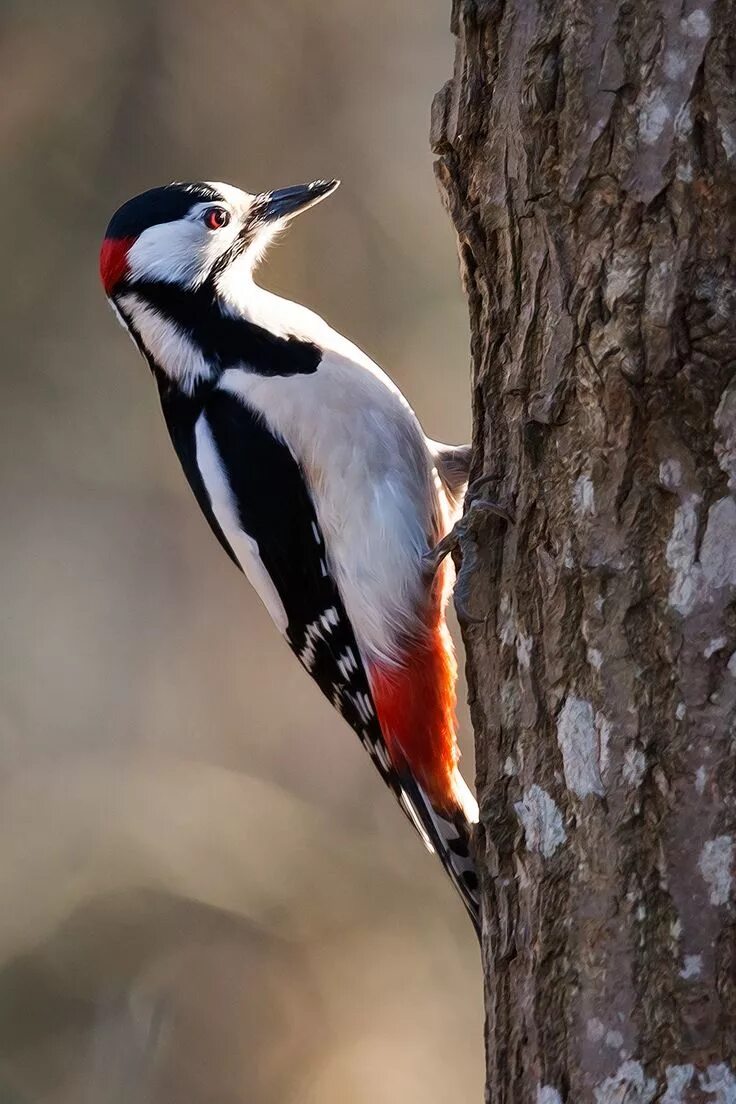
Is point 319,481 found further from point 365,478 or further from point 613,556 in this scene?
point 613,556

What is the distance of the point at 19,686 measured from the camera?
18.7ft

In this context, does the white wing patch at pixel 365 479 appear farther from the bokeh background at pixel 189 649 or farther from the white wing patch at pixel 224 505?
the bokeh background at pixel 189 649

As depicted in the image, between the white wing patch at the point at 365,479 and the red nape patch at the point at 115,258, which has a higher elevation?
the red nape patch at the point at 115,258

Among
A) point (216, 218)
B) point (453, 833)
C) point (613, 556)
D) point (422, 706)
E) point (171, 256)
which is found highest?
point (216, 218)

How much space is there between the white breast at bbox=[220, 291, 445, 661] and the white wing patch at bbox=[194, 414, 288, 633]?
140 mm

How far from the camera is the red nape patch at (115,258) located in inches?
112

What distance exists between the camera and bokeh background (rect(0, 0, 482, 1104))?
204 inches

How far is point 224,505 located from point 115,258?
24.1 inches

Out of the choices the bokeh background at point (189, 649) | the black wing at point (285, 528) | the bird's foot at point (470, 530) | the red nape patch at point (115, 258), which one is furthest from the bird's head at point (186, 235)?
the bokeh background at point (189, 649)

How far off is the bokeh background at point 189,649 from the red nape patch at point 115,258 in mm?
2664

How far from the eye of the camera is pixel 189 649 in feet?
18.3

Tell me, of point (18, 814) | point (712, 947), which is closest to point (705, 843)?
point (712, 947)

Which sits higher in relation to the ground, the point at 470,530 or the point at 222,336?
the point at 222,336

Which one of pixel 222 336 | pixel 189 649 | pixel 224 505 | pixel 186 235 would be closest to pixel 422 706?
pixel 224 505
